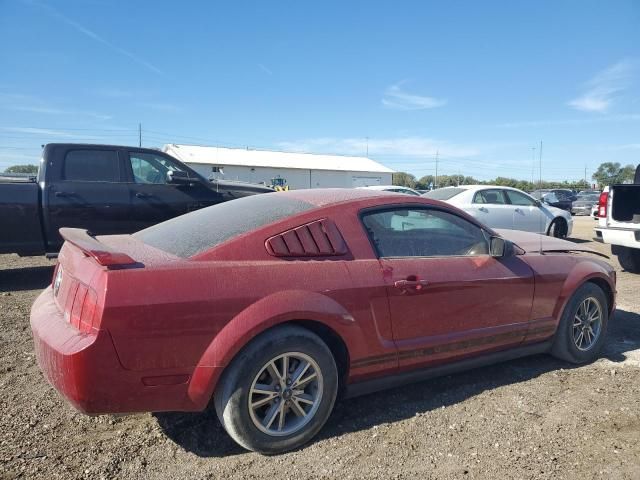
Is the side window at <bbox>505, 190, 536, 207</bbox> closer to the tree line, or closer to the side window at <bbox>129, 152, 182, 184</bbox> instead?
the side window at <bbox>129, 152, 182, 184</bbox>

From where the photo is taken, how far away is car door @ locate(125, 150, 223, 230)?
280 inches

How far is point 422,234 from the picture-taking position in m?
3.59

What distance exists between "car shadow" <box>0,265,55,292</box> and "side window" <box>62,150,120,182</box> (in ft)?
4.92

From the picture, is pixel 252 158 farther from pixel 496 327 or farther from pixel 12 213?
pixel 496 327

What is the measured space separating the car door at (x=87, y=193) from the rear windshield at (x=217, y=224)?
3.65m

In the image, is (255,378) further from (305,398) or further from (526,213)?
(526,213)

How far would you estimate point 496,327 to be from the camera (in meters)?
3.64

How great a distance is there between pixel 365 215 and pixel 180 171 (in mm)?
4870

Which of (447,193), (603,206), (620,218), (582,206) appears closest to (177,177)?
(447,193)

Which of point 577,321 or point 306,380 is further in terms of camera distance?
point 577,321

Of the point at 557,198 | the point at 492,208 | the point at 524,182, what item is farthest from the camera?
the point at 524,182

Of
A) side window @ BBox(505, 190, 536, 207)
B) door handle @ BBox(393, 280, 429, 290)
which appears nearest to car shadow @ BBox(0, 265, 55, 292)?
door handle @ BBox(393, 280, 429, 290)

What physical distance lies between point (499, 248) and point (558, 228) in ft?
32.2

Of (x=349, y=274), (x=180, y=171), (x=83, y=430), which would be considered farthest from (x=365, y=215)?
(x=180, y=171)
